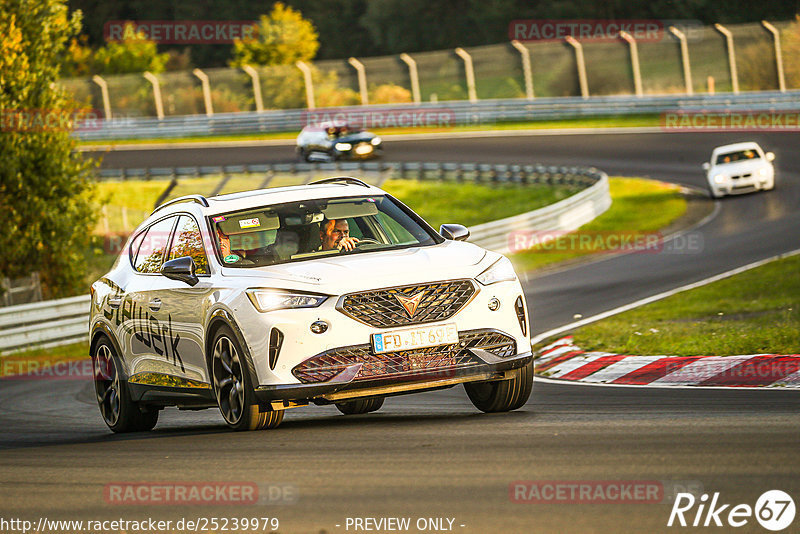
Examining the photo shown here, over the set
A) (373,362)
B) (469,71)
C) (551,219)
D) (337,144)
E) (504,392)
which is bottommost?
(551,219)

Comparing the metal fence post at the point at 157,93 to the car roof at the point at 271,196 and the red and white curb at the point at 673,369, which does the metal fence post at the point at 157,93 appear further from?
the car roof at the point at 271,196

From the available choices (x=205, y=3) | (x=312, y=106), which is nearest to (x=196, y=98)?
(x=312, y=106)

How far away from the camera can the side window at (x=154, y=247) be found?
9.92 metres

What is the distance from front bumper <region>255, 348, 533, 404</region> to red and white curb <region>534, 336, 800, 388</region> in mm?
2790

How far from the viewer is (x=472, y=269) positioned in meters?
8.45

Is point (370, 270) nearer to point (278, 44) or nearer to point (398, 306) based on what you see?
point (398, 306)

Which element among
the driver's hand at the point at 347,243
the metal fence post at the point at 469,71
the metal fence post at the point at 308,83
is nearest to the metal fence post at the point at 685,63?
the metal fence post at the point at 469,71

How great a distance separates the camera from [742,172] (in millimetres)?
30938

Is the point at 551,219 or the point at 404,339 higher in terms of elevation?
the point at 404,339

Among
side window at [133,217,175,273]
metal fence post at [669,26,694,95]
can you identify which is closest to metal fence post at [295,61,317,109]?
metal fence post at [669,26,694,95]

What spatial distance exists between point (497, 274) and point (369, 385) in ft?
4.00

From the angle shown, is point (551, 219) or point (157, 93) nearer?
point (551, 219)

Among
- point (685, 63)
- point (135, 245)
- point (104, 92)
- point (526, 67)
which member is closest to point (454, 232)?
point (135, 245)

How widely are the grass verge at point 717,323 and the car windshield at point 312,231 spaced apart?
4.01 meters
